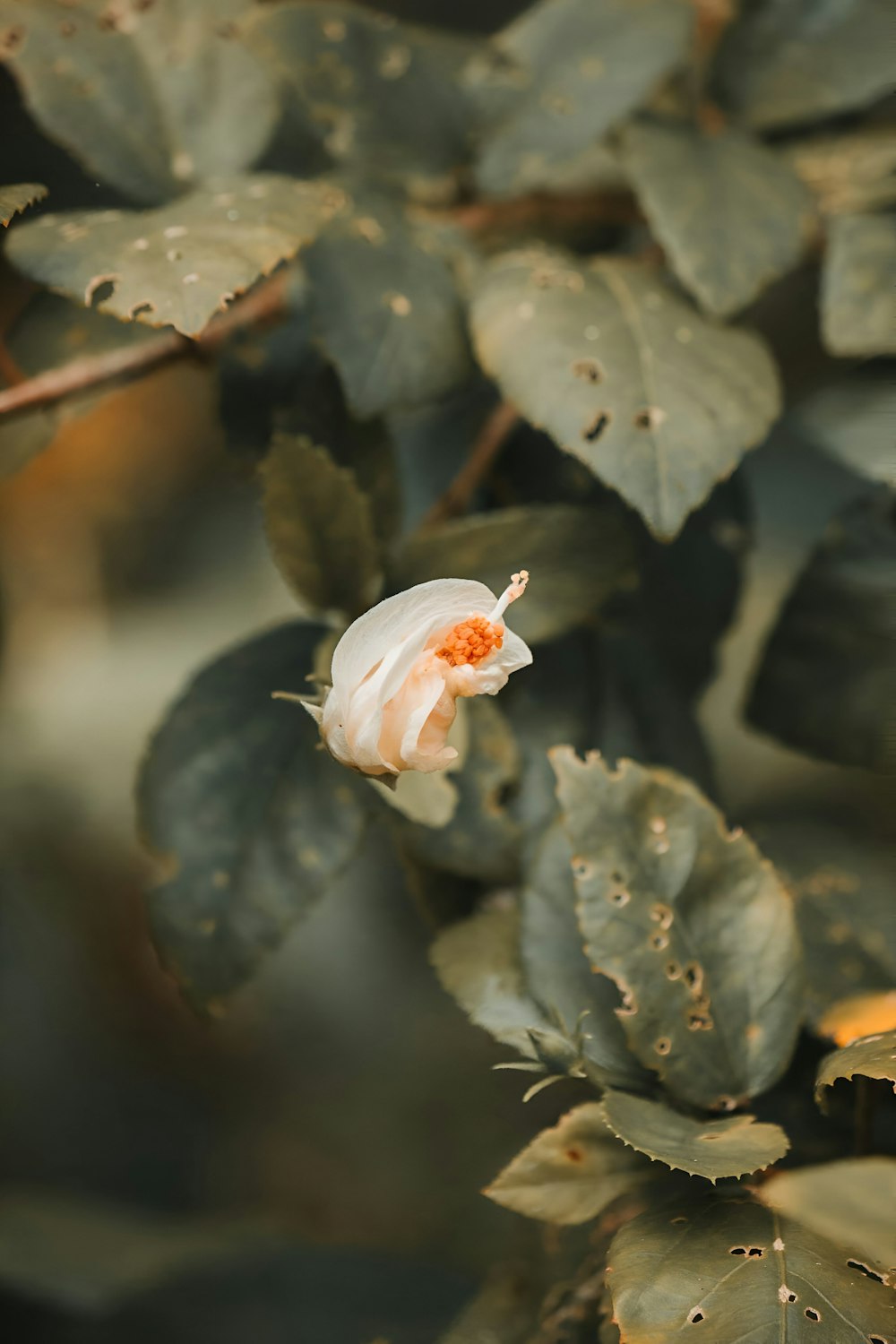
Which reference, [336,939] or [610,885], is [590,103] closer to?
[610,885]

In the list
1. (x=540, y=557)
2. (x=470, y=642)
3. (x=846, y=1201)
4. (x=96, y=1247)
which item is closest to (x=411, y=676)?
(x=470, y=642)

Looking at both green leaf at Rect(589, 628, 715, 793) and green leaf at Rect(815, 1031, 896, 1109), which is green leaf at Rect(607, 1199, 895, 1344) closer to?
green leaf at Rect(815, 1031, 896, 1109)

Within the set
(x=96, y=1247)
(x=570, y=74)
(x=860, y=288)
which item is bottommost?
(x=96, y=1247)

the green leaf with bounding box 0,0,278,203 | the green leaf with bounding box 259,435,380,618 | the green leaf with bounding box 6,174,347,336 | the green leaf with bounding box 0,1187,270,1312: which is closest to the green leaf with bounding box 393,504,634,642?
the green leaf with bounding box 259,435,380,618

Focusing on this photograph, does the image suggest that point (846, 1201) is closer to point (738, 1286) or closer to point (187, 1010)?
point (738, 1286)

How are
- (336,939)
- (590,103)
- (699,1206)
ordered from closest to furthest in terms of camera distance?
(699,1206) < (590,103) < (336,939)

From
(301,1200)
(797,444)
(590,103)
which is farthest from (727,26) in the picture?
(301,1200)
